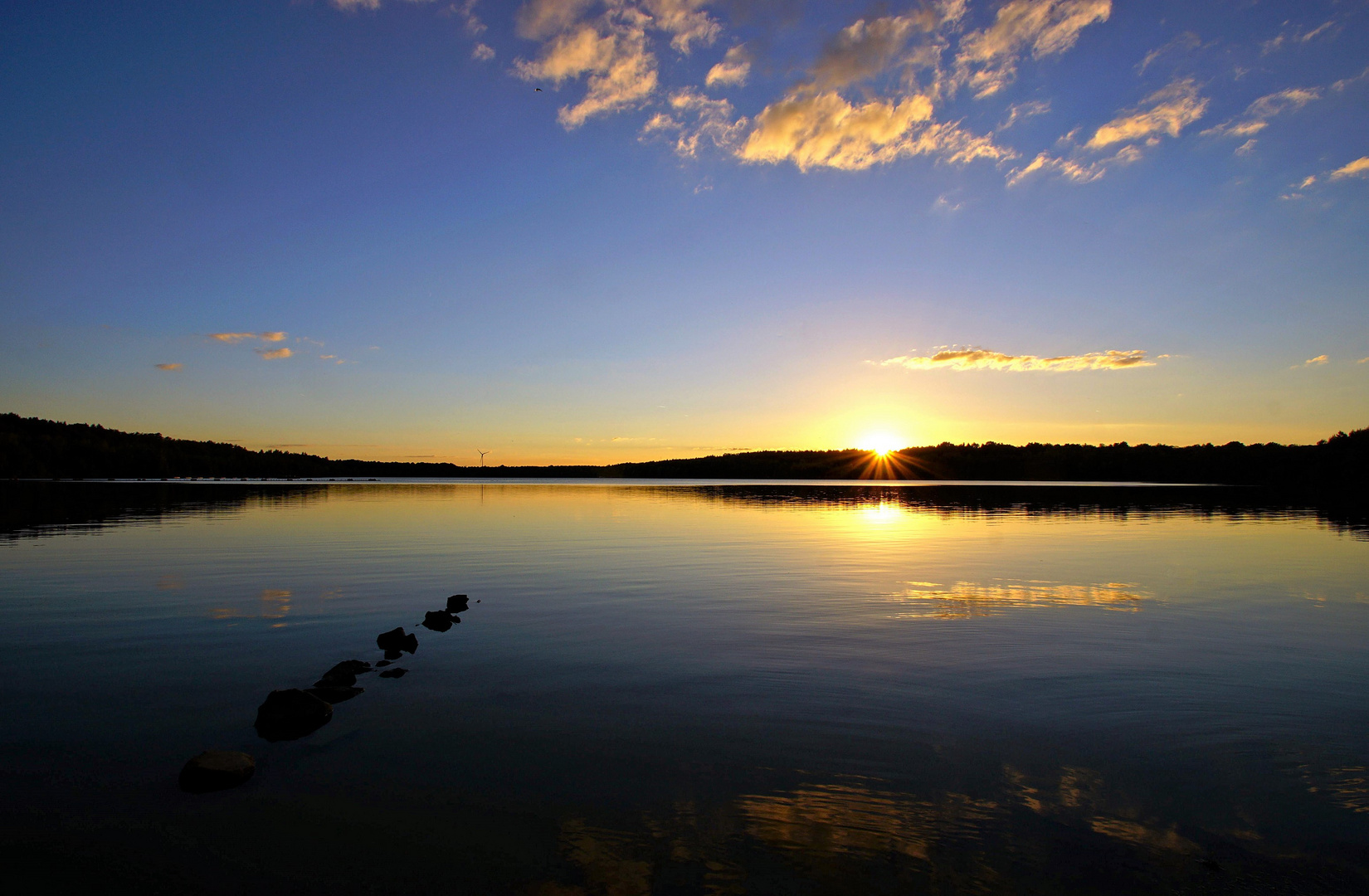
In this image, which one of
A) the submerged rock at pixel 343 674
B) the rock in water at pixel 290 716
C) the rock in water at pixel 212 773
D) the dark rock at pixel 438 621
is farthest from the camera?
the dark rock at pixel 438 621

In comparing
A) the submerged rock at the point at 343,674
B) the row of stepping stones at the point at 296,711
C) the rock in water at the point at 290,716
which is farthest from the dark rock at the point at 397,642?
the rock in water at the point at 290,716

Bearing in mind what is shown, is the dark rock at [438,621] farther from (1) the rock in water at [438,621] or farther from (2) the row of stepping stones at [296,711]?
(2) the row of stepping stones at [296,711]

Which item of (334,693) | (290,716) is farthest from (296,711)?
(334,693)

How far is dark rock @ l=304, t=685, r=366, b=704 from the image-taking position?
10.8m

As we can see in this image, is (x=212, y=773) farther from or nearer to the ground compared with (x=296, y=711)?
nearer to the ground

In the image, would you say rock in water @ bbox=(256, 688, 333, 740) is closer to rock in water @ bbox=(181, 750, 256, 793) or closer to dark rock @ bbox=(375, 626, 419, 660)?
rock in water @ bbox=(181, 750, 256, 793)

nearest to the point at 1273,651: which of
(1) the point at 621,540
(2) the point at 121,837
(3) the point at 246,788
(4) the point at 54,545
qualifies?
(3) the point at 246,788

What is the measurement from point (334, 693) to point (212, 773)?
10.1ft

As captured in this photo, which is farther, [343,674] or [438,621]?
[438,621]

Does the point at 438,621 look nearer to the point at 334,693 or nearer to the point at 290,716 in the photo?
the point at 334,693

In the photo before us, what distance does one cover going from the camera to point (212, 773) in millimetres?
7863

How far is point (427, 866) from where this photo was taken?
20.8ft

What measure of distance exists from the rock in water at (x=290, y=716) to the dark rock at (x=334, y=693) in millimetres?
797

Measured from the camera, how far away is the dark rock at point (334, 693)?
1077 centimetres
